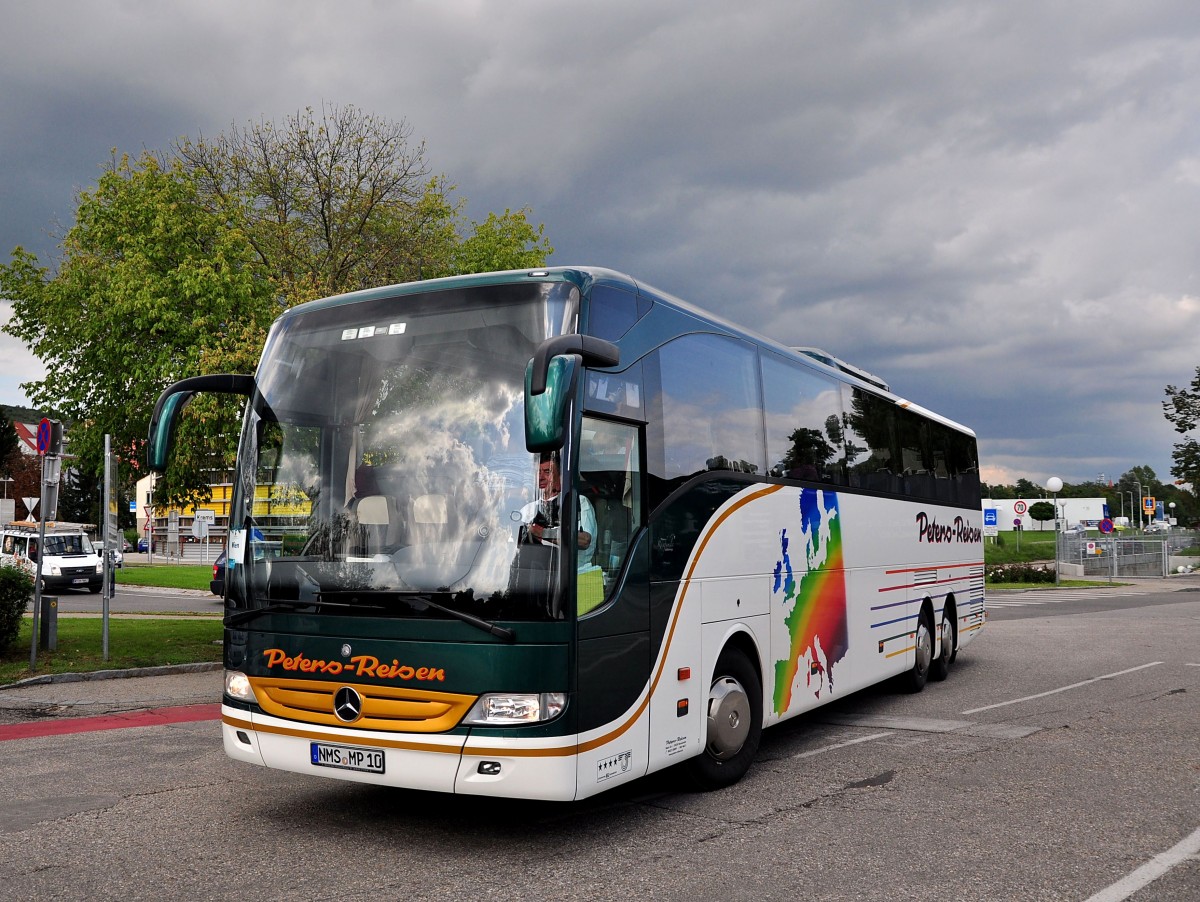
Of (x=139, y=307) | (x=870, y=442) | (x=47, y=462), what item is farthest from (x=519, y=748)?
(x=139, y=307)

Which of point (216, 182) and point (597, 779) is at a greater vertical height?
point (216, 182)

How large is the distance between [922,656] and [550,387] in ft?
28.4

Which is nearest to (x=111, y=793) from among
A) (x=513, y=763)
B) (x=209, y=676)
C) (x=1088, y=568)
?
(x=513, y=763)

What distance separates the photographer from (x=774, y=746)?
29.8 ft

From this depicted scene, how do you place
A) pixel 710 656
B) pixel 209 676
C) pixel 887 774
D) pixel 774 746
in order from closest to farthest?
pixel 710 656 < pixel 887 774 < pixel 774 746 < pixel 209 676

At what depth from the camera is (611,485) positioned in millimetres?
6133

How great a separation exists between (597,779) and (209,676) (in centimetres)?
1004

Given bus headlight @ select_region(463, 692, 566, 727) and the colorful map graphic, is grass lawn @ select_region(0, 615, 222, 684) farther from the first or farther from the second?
bus headlight @ select_region(463, 692, 566, 727)

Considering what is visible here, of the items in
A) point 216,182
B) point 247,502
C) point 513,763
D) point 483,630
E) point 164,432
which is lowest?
point 513,763

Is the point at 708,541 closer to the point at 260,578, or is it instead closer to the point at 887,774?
the point at 887,774

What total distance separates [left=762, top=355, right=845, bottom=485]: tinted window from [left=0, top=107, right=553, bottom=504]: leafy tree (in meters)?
9.49

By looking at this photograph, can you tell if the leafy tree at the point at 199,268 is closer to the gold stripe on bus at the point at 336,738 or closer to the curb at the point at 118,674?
the curb at the point at 118,674

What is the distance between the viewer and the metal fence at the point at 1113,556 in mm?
48219

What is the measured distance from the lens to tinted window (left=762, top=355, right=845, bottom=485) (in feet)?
28.6
